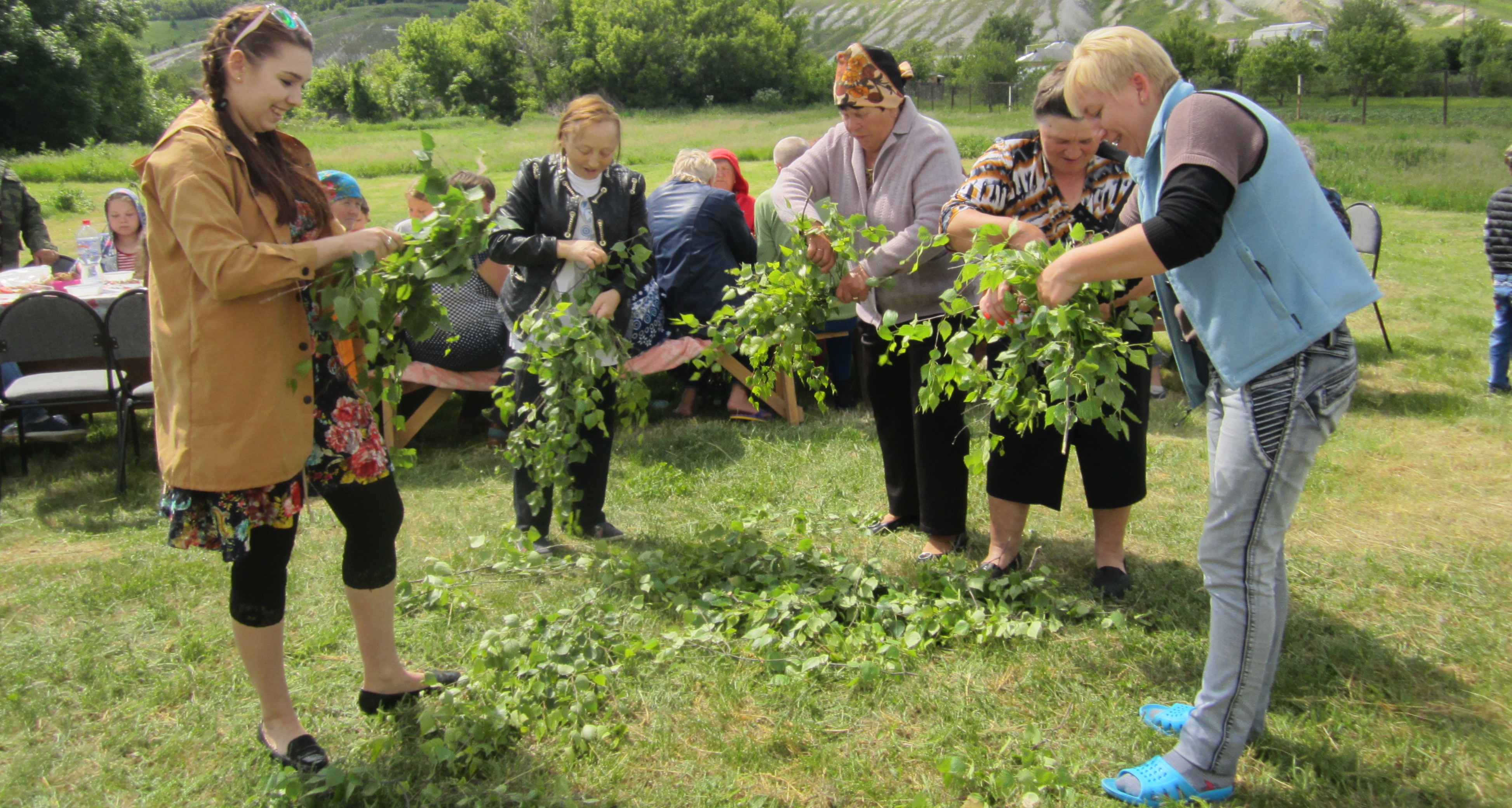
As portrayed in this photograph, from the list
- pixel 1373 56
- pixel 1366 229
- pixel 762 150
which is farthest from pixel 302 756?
pixel 1373 56

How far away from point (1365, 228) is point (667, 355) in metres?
4.87

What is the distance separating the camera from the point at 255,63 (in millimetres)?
2055

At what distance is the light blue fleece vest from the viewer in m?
1.90

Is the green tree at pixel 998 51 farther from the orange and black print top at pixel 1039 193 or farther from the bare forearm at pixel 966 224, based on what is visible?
the bare forearm at pixel 966 224

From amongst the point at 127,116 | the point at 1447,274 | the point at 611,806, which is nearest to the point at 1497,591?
the point at 611,806

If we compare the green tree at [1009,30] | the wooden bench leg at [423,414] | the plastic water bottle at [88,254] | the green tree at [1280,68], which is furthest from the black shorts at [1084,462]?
the green tree at [1009,30]

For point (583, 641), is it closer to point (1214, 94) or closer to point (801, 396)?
point (1214, 94)

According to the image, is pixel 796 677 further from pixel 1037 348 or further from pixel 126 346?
pixel 126 346

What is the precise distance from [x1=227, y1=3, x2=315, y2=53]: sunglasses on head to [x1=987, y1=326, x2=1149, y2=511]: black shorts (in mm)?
2243

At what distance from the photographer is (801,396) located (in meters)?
6.14

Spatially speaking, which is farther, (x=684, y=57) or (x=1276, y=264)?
(x=684, y=57)

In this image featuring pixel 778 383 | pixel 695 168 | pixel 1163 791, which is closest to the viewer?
pixel 1163 791

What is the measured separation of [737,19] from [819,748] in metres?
85.5

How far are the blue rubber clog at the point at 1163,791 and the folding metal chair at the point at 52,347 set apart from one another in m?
5.06
